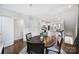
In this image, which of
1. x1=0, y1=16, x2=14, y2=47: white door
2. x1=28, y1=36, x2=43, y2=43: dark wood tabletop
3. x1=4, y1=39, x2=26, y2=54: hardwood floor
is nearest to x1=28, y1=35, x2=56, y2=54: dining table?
x1=28, y1=36, x2=43, y2=43: dark wood tabletop

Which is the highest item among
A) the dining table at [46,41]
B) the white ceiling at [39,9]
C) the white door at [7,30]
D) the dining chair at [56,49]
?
the white ceiling at [39,9]

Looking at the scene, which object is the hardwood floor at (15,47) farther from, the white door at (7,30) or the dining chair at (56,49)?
the dining chair at (56,49)

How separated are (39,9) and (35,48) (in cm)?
63

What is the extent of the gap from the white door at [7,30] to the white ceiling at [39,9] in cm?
19

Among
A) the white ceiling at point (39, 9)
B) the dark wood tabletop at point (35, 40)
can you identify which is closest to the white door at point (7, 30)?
the white ceiling at point (39, 9)

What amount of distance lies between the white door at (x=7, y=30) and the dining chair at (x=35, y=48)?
0.28 metres

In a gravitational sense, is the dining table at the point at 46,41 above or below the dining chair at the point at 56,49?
above

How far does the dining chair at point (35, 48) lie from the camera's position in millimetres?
1626

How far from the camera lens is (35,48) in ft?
5.42

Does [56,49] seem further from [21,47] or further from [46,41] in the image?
[21,47]

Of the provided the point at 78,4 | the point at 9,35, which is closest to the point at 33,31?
the point at 9,35

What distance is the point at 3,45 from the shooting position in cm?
161

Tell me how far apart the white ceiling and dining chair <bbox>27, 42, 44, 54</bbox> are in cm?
48

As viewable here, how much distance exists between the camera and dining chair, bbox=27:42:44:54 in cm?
163
